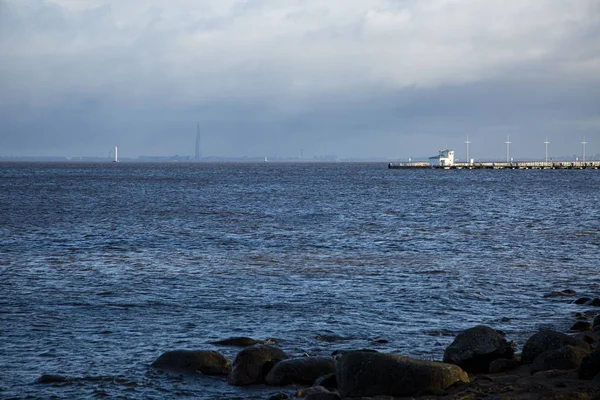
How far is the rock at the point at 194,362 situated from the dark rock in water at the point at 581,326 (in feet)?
29.9

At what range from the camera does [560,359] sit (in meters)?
14.6

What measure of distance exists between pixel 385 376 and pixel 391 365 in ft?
0.76

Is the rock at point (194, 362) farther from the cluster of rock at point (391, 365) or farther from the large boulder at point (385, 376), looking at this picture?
the large boulder at point (385, 376)

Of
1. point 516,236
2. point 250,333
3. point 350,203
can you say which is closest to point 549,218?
point 516,236

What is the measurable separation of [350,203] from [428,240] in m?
39.2

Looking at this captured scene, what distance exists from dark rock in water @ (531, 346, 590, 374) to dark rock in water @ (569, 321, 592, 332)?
481 centimetres

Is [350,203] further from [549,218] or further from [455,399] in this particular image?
[455,399]

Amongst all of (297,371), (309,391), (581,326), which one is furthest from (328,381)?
(581,326)

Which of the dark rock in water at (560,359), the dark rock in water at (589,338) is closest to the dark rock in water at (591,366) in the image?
the dark rock in water at (560,359)

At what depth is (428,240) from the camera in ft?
137

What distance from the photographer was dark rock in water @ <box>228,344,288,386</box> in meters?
15.2

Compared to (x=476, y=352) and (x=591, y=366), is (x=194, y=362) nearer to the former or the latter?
(x=476, y=352)

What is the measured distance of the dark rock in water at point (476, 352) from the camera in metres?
15.3

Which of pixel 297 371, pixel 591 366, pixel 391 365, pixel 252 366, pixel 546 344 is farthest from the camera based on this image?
pixel 546 344
